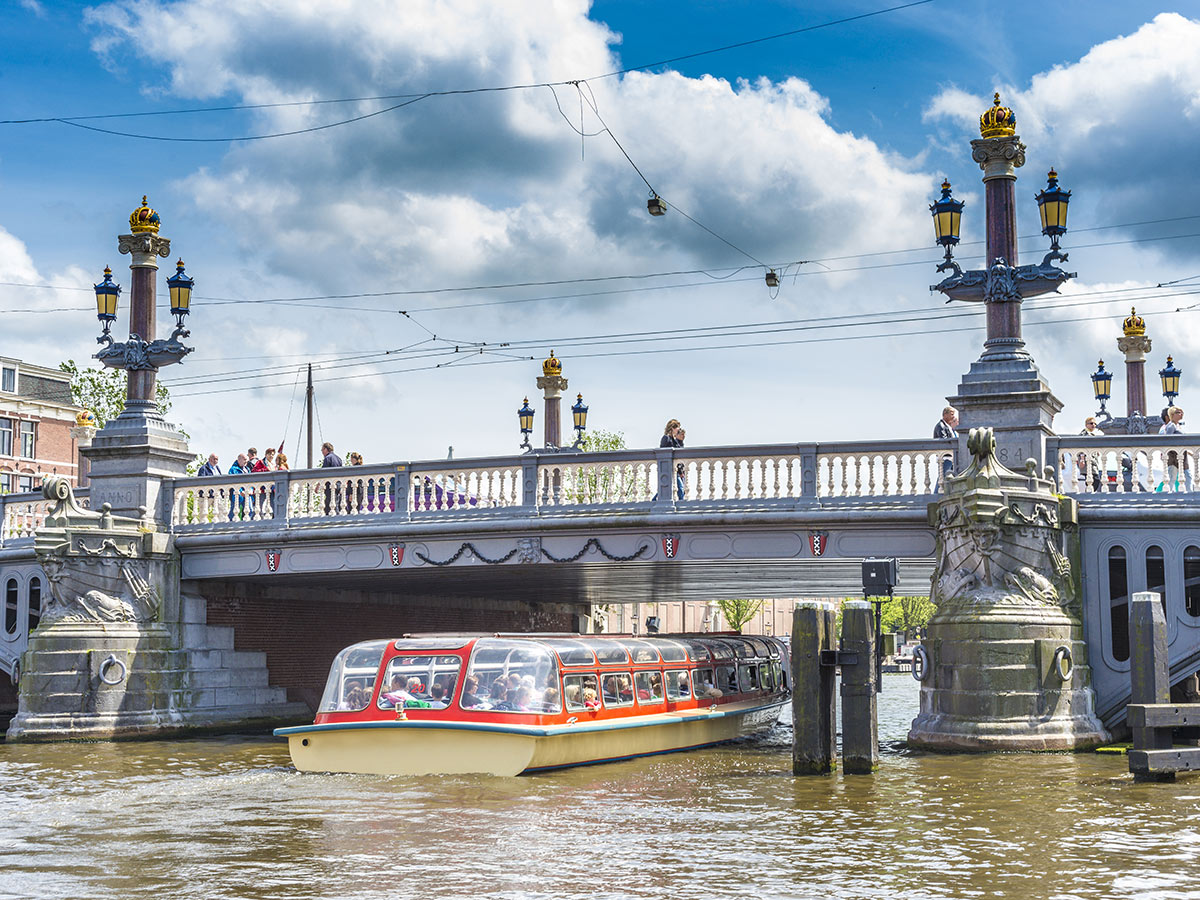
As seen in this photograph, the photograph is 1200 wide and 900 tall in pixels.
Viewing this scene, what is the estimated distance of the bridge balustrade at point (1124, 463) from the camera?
22578 millimetres

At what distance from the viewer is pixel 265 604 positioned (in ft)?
105

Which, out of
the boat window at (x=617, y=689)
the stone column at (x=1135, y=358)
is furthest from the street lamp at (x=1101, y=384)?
the boat window at (x=617, y=689)

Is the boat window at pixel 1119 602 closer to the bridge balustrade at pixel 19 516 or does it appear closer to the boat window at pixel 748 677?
the boat window at pixel 748 677

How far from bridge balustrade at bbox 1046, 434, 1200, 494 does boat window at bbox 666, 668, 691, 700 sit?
7081mm

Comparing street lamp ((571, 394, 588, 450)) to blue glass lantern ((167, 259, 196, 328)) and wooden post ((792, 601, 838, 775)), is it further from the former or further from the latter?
wooden post ((792, 601, 838, 775))

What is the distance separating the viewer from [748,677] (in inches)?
1147

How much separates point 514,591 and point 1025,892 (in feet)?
86.3

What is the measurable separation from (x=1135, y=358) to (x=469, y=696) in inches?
945

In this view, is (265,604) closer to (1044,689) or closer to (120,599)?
(120,599)


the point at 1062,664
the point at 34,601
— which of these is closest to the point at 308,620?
the point at 34,601

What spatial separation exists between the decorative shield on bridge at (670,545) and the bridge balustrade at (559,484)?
57 centimetres

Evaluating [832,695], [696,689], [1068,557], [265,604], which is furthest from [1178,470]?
[265,604]

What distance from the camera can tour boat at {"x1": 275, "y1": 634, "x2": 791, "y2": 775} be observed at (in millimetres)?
20172

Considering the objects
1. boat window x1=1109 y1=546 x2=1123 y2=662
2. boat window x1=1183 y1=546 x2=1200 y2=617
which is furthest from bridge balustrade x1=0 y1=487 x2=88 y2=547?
boat window x1=1183 y1=546 x2=1200 y2=617
